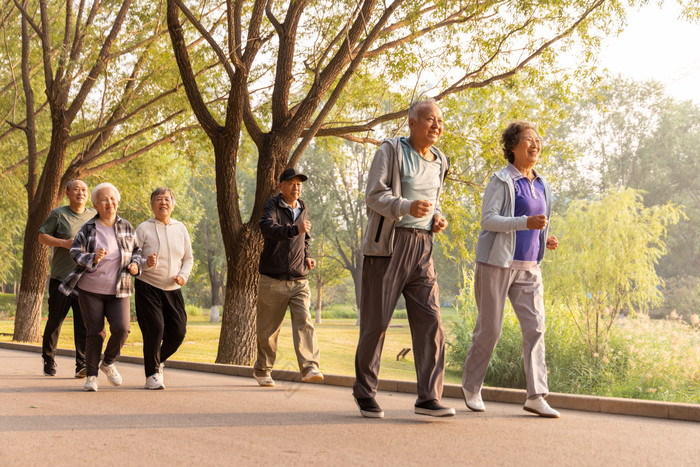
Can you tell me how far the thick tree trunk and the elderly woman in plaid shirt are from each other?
11193mm

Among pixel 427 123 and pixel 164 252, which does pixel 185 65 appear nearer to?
pixel 164 252

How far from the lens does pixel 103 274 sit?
7.81 meters

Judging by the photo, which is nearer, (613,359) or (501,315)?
(501,315)

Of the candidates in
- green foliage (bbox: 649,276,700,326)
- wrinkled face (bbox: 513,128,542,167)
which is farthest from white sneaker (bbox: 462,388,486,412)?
green foliage (bbox: 649,276,700,326)

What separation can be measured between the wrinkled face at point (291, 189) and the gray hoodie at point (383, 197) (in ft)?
7.26

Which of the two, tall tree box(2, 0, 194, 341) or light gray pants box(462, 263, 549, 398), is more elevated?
tall tree box(2, 0, 194, 341)

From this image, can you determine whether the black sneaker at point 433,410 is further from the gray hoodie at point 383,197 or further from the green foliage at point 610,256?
the green foliage at point 610,256

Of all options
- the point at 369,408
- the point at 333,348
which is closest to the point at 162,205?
the point at 369,408

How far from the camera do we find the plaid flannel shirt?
25.2 feet

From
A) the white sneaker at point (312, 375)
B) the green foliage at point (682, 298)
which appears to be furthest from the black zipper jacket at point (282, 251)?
the green foliage at point (682, 298)

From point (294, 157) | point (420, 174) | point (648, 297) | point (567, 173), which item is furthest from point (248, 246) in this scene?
point (567, 173)

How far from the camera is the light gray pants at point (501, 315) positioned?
6.21 metres

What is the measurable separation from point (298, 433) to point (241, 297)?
735cm

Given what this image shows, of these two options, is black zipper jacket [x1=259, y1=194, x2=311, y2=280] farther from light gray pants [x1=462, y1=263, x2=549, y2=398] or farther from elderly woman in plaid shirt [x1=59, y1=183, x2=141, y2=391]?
light gray pants [x1=462, y1=263, x2=549, y2=398]
